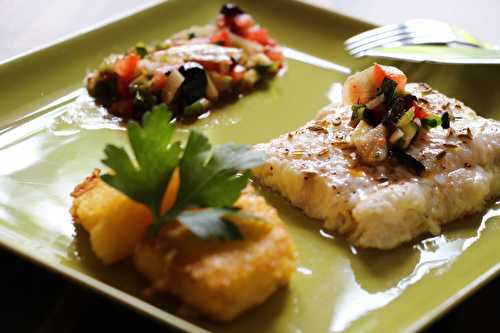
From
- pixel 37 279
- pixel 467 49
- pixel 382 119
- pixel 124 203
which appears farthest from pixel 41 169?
pixel 467 49

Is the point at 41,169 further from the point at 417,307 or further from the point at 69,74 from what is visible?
the point at 417,307

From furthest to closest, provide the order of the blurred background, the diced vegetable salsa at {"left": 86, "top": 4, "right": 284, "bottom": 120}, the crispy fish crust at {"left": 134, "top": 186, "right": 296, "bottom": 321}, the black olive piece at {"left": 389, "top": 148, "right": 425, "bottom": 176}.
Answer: the blurred background < the diced vegetable salsa at {"left": 86, "top": 4, "right": 284, "bottom": 120} < the black olive piece at {"left": 389, "top": 148, "right": 425, "bottom": 176} < the crispy fish crust at {"left": 134, "top": 186, "right": 296, "bottom": 321}

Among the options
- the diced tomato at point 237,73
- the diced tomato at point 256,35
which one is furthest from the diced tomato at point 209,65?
the diced tomato at point 256,35

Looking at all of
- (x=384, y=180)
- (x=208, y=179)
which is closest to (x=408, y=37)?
(x=384, y=180)

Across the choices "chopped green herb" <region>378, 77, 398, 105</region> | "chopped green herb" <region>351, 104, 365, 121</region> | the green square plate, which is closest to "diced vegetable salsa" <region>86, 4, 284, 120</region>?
the green square plate

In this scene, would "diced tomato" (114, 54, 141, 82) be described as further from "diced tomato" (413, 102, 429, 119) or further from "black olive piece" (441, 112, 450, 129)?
"black olive piece" (441, 112, 450, 129)

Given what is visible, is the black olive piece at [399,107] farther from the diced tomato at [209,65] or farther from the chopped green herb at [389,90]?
the diced tomato at [209,65]

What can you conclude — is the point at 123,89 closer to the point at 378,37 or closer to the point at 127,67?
the point at 127,67
